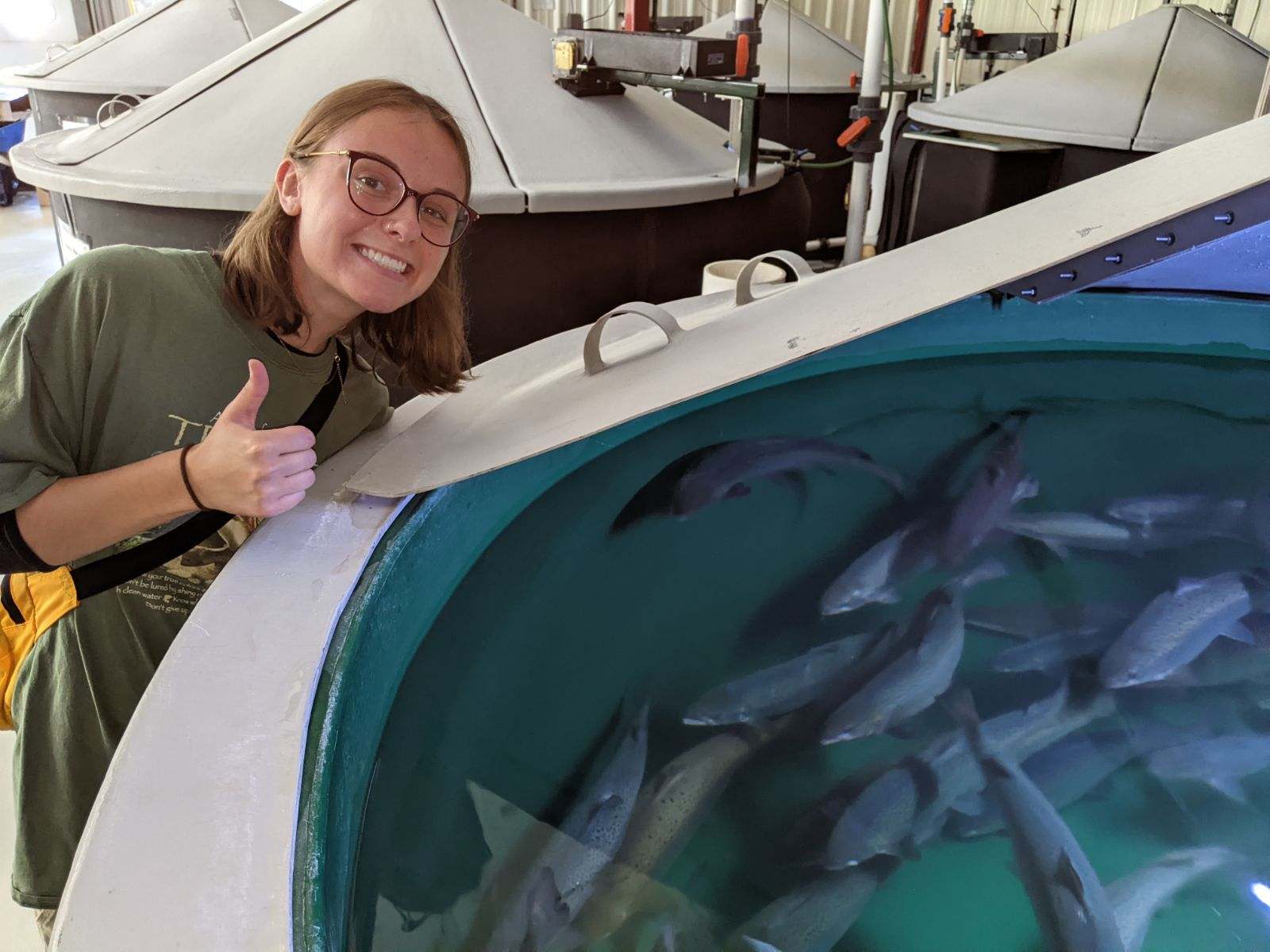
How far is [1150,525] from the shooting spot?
1485mm

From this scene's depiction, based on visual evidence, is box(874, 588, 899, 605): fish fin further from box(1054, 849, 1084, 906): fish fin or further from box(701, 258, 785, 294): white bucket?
box(701, 258, 785, 294): white bucket

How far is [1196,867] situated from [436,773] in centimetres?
88

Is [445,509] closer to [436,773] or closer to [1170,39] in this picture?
[436,773]

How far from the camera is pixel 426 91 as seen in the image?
1.96 m

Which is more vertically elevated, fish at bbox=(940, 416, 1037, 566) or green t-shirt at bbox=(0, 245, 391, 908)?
green t-shirt at bbox=(0, 245, 391, 908)

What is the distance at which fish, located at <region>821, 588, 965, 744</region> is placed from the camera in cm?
112

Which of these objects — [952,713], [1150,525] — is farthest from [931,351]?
[952,713]

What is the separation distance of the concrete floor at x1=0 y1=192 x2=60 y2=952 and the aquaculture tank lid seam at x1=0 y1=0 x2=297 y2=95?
33.0 inches

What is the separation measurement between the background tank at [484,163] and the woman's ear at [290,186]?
890 mm

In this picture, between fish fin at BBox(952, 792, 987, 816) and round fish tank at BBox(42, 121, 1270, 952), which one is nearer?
round fish tank at BBox(42, 121, 1270, 952)

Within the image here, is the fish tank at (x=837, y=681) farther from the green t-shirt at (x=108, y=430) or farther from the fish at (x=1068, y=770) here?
the green t-shirt at (x=108, y=430)

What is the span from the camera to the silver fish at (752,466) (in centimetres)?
136

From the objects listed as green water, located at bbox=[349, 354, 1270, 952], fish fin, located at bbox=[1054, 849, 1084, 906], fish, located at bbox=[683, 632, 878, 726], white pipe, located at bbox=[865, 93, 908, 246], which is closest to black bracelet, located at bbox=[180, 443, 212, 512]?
green water, located at bbox=[349, 354, 1270, 952]

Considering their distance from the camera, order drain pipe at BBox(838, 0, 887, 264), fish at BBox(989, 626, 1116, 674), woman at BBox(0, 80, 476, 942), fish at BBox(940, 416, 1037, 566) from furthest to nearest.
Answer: drain pipe at BBox(838, 0, 887, 264)
fish at BBox(940, 416, 1037, 566)
fish at BBox(989, 626, 1116, 674)
woman at BBox(0, 80, 476, 942)
